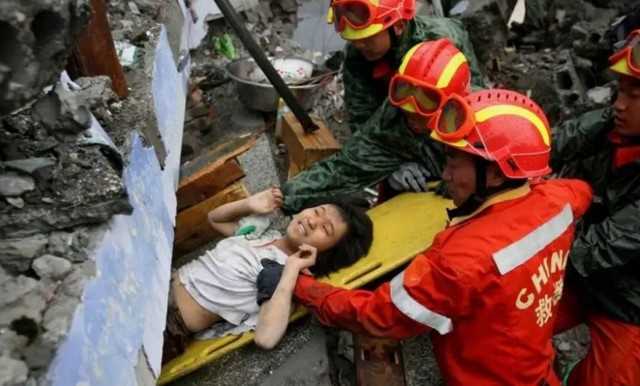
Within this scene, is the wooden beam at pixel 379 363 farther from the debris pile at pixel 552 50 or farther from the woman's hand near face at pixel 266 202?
the debris pile at pixel 552 50

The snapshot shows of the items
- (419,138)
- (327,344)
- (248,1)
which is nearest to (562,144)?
(419,138)

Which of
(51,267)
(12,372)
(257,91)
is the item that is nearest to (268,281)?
(51,267)

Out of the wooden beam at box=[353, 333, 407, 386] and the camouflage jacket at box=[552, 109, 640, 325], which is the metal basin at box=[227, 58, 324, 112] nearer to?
the camouflage jacket at box=[552, 109, 640, 325]

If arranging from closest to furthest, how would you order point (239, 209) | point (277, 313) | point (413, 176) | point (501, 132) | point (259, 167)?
point (501, 132)
point (277, 313)
point (239, 209)
point (413, 176)
point (259, 167)

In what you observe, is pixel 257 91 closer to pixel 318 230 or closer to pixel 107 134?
pixel 318 230

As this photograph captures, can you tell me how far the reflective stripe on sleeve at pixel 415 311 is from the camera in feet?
7.79

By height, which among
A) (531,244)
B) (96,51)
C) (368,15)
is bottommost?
(531,244)

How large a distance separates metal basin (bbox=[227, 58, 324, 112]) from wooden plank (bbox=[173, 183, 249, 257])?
5.27 feet

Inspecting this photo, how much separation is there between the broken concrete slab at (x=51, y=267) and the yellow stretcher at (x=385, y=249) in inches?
52.6

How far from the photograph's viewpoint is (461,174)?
97.0 inches

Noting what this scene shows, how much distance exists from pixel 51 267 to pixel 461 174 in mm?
1573

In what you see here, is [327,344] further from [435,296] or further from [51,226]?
[51,226]

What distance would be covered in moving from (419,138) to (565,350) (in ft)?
5.39

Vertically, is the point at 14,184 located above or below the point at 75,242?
above
